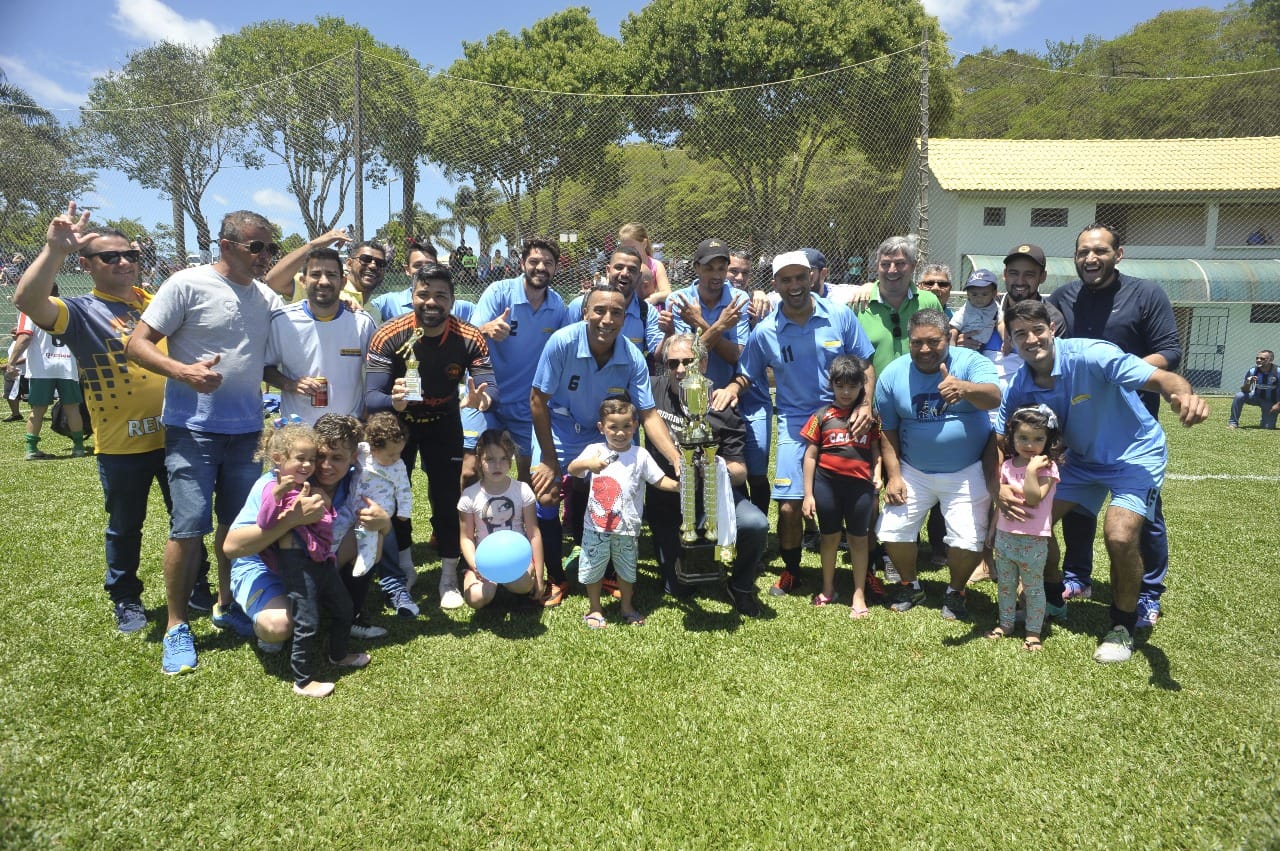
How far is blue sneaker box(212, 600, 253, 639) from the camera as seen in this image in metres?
4.09

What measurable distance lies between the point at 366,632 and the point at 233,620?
2.52 ft

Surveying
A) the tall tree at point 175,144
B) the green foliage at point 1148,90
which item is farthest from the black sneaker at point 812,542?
the green foliage at point 1148,90

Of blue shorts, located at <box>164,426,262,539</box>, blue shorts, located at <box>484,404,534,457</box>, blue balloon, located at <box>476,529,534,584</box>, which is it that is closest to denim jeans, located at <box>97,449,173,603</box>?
blue shorts, located at <box>164,426,262,539</box>

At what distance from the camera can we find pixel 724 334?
486 cm

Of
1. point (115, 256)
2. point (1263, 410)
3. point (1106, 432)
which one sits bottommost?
point (1263, 410)

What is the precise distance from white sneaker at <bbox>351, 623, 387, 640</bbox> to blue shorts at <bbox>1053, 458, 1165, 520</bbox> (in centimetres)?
400

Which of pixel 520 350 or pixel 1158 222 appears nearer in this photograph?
pixel 520 350

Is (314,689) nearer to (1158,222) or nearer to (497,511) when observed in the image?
(497,511)

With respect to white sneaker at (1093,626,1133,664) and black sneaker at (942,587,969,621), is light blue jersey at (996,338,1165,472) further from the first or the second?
black sneaker at (942,587,969,621)

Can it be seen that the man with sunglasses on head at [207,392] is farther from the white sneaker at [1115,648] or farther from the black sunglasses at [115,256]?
the white sneaker at [1115,648]

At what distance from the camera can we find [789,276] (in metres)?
4.61

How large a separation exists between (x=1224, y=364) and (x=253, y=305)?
23.6m

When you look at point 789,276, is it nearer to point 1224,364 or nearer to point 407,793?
point 407,793

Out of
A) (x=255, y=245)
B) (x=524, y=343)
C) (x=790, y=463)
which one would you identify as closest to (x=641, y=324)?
(x=524, y=343)
